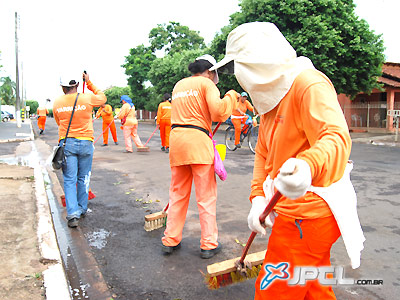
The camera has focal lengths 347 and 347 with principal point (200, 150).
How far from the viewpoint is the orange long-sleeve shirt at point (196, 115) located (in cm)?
334

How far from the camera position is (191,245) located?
152 inches

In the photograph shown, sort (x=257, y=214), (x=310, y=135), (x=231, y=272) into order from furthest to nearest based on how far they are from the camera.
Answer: (x=231, y=272)
(x=257, y=214)
(x=310, y=135)

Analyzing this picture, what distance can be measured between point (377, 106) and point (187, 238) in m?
19.1

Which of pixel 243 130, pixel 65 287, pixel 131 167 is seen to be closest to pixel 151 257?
pixel 65 287

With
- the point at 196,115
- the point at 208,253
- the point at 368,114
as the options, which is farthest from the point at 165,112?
the point at 368,114

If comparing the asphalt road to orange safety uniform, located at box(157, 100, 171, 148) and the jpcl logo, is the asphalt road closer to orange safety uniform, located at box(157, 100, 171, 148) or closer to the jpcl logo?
the jpcl logo

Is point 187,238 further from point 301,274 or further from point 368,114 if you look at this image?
point 368,114

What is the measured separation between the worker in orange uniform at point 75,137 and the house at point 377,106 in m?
18.5

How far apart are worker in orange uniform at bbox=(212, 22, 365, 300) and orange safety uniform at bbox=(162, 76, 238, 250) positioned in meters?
1.55

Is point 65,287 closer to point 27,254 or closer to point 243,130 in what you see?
point 27,254

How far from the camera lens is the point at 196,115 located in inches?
135

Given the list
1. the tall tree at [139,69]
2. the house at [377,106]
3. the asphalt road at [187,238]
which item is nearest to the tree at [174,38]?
the tall tree at [139,69]

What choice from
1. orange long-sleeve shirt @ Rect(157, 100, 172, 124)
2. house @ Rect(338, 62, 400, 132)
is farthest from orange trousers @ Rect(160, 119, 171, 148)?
house @ Rect(338, 62, 400, 132)

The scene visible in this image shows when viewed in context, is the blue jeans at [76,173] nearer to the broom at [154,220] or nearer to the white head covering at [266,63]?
the broom at [154,220]
